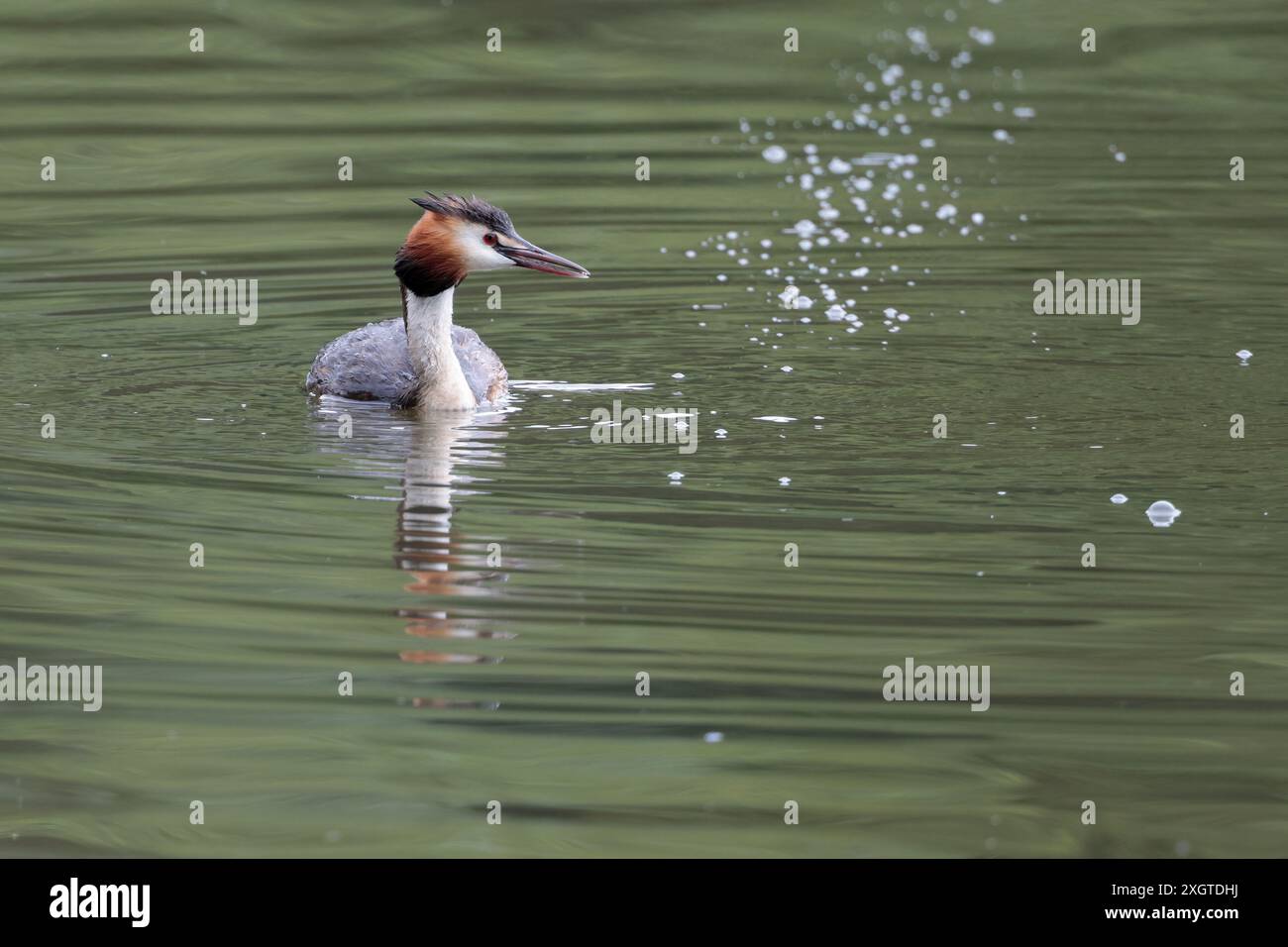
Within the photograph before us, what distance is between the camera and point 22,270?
15281 mm

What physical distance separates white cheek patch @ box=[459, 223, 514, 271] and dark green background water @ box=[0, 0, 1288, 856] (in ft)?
2.45

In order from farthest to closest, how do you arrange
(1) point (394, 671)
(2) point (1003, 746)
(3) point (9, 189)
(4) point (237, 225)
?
(3) point (9, 189) < (4) point (237, 225) < (1) point (394, 671) < (2) point (1003, 746)

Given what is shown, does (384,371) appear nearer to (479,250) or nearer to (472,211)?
(479,250)

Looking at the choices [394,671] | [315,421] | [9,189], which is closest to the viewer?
[394,671]

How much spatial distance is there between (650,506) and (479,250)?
8.80 feet

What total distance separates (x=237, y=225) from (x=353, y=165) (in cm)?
176

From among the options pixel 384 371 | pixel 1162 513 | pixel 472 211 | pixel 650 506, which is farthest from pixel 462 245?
pixel 1162 513

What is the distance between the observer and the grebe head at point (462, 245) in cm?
1139

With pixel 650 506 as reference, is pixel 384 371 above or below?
above

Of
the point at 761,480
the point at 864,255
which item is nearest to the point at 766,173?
the point at 864,255

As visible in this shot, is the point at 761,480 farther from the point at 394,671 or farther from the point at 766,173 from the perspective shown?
the point at 766,173

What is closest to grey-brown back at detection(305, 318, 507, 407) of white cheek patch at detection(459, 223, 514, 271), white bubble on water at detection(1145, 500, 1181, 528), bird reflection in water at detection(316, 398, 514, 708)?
bird reflection in water at detection(316, 398, 514, 708)

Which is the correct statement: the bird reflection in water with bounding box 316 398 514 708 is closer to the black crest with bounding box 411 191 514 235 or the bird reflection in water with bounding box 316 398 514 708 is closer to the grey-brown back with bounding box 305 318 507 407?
the grey-brown back with bounding box 305 318 507 407

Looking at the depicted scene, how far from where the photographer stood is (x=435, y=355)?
37.8ft
